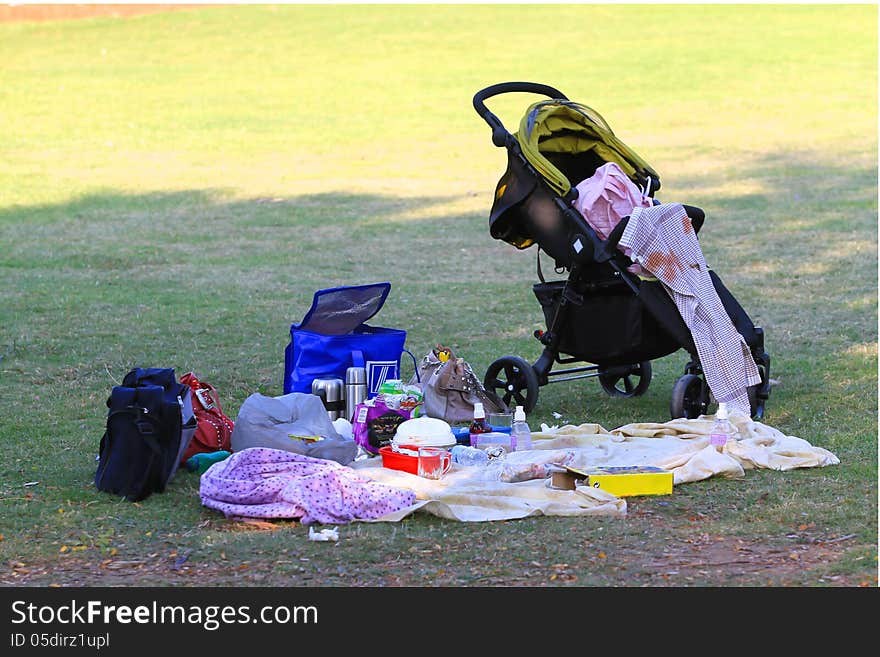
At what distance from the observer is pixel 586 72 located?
2780cm

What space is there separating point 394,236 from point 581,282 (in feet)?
24.3

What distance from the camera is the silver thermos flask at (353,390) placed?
6945 millimetres

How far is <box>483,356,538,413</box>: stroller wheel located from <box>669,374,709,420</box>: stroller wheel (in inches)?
31.4

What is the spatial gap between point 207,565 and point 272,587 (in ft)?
1.24

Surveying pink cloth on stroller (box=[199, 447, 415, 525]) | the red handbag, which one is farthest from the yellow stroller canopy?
pink cloth on stroller (box=[199, 447, 415, 525])

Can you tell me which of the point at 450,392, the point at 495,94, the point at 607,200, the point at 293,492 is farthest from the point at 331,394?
the point at 495,94

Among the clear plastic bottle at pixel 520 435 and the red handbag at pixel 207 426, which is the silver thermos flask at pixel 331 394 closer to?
the red handbag at pixel 207 426

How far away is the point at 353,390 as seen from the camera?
6961 millimetres

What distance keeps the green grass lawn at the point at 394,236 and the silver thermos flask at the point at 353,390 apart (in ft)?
2.78

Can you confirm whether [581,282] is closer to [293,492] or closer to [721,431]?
[721,431]

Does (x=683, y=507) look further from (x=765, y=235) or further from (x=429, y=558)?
(x=765, y=235)

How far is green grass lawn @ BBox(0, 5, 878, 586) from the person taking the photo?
5.07 m

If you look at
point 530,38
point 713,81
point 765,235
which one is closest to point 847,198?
point 765,235

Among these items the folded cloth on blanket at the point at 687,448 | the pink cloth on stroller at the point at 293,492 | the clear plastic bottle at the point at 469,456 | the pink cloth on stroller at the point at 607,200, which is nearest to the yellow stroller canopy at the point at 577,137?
the pink cloth on stroller at the point at 607,200
